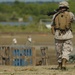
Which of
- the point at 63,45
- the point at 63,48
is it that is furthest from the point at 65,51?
the point at 63,45

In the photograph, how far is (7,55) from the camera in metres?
21.2

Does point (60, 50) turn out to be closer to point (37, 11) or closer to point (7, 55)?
point (7, 55)

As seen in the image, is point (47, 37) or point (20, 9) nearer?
point (47, 37)

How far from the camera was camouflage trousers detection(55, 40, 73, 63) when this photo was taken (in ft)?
49.0

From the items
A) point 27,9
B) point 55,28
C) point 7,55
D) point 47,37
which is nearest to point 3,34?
point 47,37

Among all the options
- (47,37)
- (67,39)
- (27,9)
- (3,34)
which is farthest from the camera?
(27,9)

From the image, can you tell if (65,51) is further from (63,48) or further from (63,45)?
(63,45)

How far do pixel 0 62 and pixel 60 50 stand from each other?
650 cm

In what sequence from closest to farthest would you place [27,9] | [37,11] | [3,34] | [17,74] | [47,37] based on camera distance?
[17,74] → [47,37] → [3,34] → [37,11] → [27,9]

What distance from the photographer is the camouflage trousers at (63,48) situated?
14923mm

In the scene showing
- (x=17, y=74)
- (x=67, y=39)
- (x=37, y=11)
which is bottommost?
(x=17, y=74)

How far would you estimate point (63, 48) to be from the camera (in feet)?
49.2

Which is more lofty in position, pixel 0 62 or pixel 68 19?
pixel 68 19

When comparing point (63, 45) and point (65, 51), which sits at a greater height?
point (63, 45)
